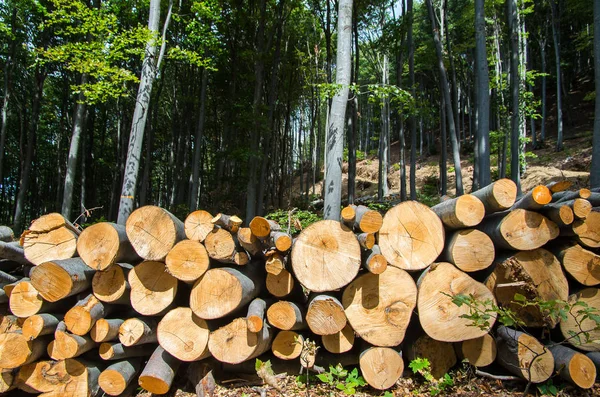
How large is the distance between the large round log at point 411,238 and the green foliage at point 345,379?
1.23 meters

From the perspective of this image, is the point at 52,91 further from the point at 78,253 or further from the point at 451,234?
the point at 451,234

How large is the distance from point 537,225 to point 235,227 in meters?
3.13

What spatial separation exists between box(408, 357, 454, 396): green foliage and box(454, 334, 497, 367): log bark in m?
0.31

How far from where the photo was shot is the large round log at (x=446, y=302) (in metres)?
3.52

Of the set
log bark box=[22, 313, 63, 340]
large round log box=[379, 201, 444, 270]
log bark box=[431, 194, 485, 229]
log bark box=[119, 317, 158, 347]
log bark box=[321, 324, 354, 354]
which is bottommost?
log bark box=[321, 324, 354, 354]

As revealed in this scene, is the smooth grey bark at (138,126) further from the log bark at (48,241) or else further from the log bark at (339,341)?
the log bark at (339,341)

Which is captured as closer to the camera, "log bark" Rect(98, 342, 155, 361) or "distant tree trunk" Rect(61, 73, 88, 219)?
"log bark" Rect(98, 342, 155, 361)

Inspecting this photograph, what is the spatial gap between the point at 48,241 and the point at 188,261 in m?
1.78

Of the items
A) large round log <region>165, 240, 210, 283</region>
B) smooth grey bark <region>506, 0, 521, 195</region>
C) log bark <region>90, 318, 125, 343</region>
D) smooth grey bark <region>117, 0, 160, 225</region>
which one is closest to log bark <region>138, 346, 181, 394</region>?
log bark <region>90, 318, 125, 343</region>

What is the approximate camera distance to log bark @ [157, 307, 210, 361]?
11.7ft

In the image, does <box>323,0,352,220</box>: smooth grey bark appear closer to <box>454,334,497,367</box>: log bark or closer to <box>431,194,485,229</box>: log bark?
<box>431,194,485,229</box>: log bark

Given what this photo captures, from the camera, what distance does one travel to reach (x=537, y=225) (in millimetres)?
3506

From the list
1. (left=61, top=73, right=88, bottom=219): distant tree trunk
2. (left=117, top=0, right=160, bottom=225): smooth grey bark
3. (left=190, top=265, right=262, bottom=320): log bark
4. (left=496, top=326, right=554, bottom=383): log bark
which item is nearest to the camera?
(left=496, top=326, right=554, bottom=383): log bark

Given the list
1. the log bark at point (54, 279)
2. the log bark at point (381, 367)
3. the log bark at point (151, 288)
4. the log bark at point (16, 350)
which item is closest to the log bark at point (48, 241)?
the log bark at point (54, 279)
